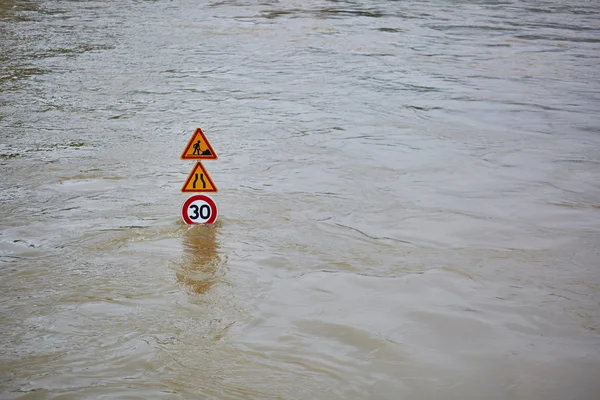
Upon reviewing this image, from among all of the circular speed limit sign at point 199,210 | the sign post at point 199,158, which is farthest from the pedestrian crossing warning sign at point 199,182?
the circular speed limit sign at point 199,210

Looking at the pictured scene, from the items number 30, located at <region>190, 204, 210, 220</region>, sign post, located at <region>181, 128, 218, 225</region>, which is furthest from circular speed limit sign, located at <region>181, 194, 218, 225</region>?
sign post, located at <region>181, 128, 218, 225</region>

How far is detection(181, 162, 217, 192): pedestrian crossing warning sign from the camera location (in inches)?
258

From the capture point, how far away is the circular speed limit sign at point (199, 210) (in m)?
6.85

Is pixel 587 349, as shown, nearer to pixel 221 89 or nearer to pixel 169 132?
pixel 169 132

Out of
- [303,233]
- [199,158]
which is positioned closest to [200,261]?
[199,158]

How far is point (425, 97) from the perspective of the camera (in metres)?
13.1

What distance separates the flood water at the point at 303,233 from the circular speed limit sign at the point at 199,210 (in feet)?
0.40

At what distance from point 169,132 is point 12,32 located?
11.7m

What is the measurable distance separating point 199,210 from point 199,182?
1.32ft

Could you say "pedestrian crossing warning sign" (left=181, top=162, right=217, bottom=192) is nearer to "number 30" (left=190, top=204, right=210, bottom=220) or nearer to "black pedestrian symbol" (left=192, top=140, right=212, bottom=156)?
"black pedestrian symbol" (left=192, top=140, right=212, bottom=156)

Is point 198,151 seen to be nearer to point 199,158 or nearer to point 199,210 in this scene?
point 199,158

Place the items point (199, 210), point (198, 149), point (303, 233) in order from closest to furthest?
point (198, 149) → point (199, 210) → point (303, 233)

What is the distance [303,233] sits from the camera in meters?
7.04

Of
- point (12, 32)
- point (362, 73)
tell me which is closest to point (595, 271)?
point (362, 73)
